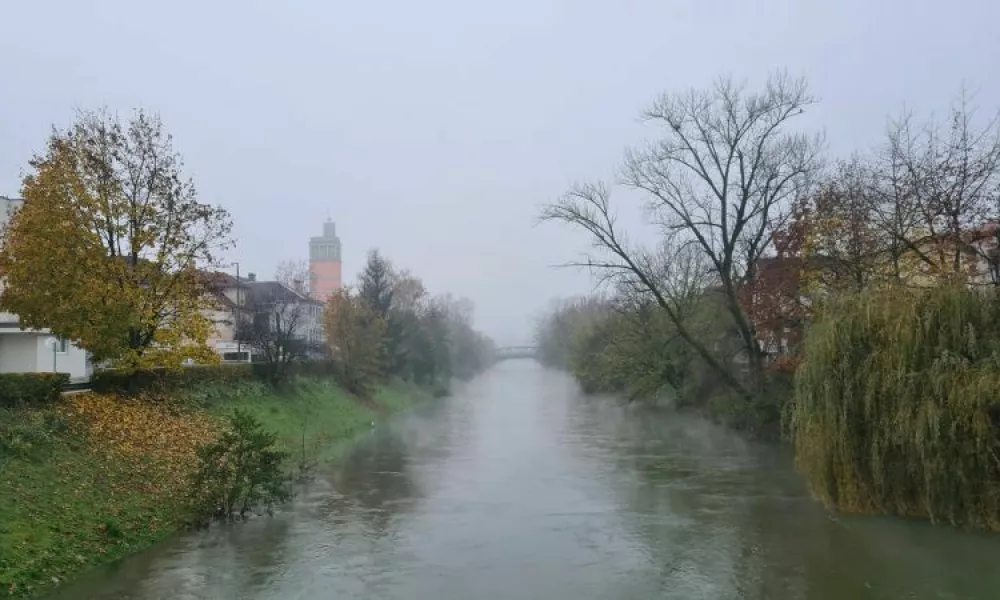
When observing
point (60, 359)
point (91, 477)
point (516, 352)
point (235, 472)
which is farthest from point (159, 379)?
point (516, 352)

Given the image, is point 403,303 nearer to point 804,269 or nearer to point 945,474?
point 804,269

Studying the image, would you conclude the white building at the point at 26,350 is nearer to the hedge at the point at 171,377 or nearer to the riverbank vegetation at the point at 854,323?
the hedge at the point at 171,377

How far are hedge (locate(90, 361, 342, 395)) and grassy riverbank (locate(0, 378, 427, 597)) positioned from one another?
667 mm

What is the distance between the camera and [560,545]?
14.3 m

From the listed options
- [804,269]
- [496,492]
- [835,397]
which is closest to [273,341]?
[496,492]

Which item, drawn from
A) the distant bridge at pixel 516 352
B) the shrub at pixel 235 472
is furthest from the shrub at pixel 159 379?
the distant bridge at pixel 516 352

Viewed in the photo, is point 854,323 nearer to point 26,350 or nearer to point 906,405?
point 906,405

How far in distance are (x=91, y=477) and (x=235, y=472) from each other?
2.64 m

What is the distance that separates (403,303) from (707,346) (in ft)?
138

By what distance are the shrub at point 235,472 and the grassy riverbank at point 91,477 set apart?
0.61 m

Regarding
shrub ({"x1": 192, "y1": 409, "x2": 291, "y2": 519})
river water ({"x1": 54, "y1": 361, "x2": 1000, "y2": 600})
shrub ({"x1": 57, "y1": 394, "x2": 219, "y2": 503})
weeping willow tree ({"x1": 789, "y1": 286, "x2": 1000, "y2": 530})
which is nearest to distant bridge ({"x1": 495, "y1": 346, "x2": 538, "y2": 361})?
shrub ({"x1": 57, "y1": 394, "x2": 219, "y2": 503})

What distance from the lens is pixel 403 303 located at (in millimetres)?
76188

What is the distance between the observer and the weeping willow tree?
12953 mm

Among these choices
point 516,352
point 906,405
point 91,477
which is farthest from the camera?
point 516,352
